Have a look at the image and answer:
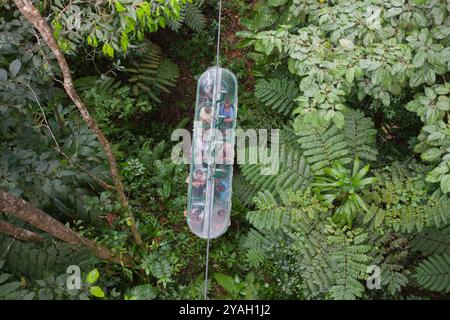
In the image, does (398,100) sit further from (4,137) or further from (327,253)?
(4,137)

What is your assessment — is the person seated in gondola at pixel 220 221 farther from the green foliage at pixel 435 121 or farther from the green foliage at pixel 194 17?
the green foliage at pixel 194 17

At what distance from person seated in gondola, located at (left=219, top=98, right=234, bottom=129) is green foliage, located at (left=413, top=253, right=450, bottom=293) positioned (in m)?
2.46

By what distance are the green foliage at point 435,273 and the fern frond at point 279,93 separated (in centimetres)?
230

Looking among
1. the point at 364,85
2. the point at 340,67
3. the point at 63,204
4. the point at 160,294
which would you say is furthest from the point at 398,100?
the point at 63,204

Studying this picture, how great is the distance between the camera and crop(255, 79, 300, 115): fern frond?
17.1 feet

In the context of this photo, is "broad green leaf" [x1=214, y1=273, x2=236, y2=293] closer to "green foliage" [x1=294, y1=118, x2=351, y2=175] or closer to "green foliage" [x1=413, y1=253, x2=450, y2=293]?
"green foliage" [x1=294, y1=118, x2=351, y2=175]

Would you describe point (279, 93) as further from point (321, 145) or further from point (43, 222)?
point (43, 222)

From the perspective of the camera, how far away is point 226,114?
467cm

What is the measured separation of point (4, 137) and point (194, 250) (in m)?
2.35

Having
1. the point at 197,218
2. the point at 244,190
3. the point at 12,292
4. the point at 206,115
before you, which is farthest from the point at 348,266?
the point at 12,292


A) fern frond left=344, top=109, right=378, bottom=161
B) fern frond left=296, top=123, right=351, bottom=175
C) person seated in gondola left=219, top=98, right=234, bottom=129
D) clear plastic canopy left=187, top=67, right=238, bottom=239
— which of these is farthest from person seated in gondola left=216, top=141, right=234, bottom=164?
fern frond left=344, top=109, right=378, bottom=161

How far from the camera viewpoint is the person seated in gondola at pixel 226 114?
182 inches

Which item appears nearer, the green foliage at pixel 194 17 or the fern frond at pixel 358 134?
the fern frond at pixel 358 134

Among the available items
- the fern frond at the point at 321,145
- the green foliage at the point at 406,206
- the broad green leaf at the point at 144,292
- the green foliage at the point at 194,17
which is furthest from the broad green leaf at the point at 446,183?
the green foliage at the point at 194,17
